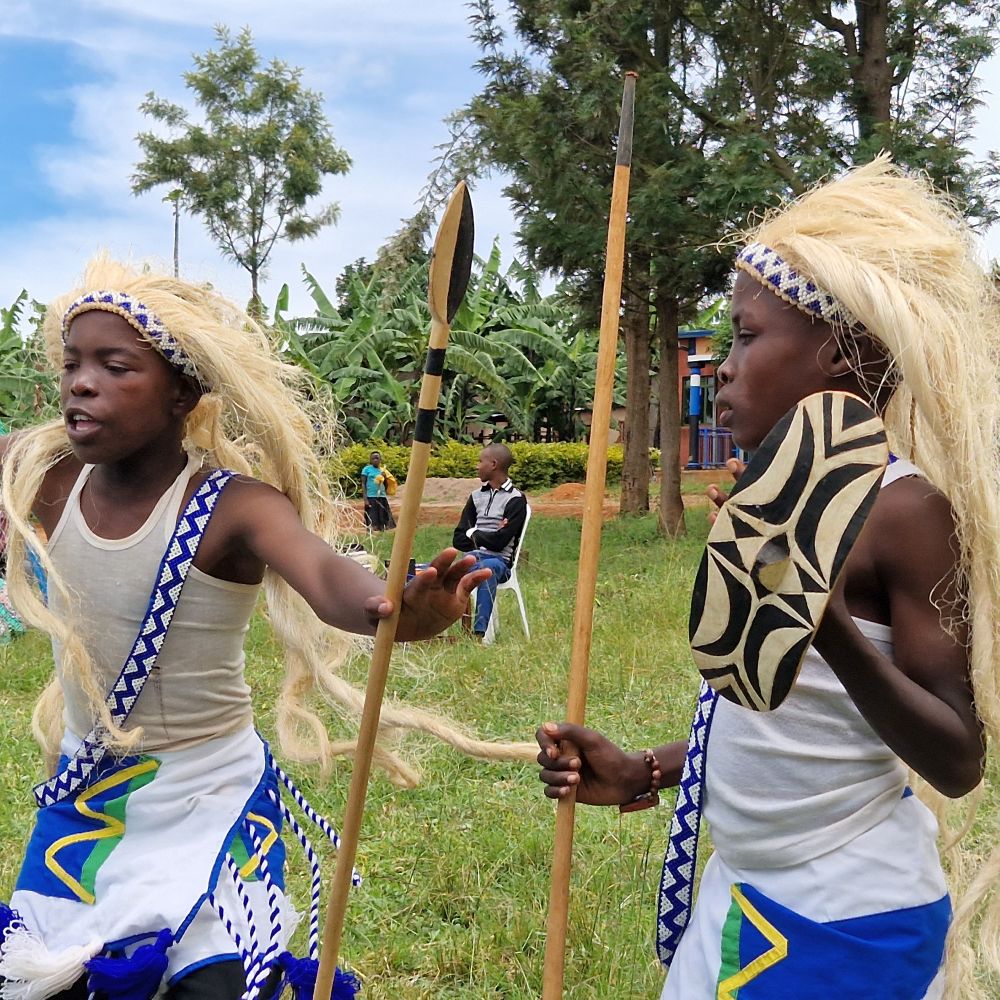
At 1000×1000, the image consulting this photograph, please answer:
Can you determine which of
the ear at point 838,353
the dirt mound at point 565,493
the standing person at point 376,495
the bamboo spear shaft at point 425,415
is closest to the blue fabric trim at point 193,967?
the bamboo spear shaft at point 425,415

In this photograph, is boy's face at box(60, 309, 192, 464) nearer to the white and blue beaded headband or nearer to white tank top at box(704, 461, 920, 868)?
the white and blue beaded headband

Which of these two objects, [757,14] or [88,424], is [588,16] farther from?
[88,424]

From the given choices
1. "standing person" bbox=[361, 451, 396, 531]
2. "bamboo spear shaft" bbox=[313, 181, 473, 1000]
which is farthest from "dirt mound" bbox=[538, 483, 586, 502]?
"bamboo spear shaft" bbox=[313, 181, 473, 1000]

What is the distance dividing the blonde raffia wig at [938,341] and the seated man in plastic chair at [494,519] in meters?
5.83

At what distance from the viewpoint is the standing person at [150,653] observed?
1.97 metres

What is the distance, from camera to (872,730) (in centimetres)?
158

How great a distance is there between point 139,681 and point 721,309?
86.1ft

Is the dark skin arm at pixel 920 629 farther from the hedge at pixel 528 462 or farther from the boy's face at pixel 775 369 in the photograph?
the hedge at pixel 528 462

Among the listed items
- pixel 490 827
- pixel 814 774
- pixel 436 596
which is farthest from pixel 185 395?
pixel 490 827

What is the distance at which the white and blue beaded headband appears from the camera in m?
2.11

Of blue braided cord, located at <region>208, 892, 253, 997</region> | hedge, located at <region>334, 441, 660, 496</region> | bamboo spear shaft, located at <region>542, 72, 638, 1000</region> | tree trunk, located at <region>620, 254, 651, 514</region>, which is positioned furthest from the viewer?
hedge, located at <region>334, 441, 660, 496</region>

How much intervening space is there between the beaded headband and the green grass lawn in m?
1.57

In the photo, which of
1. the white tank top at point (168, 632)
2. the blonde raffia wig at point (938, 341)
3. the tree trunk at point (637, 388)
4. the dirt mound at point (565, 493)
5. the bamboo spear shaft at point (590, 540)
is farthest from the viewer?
the dirt mound at point (565, 493)

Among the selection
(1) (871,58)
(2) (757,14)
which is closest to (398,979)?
(1) (871,58)
